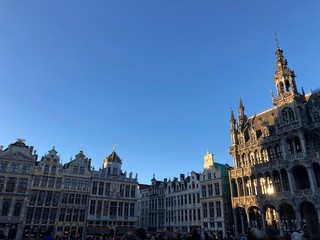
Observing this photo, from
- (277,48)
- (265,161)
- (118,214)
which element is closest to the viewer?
(265,161)

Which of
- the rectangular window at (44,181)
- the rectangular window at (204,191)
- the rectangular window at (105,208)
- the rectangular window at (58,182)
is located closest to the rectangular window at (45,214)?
the rectangular window at (44,181)

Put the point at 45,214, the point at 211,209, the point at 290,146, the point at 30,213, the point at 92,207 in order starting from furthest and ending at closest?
the point at 92,207
the point at 211,209
the point at 45,214
the point at 30,213
the point at 290,146

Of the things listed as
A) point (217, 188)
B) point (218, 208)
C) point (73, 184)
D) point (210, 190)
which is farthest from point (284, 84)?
point (73, 184)

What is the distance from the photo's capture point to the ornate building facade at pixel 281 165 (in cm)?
3241

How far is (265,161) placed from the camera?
38969mm

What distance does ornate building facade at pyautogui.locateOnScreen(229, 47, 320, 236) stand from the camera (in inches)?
1276

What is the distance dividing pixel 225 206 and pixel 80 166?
29.3 meters

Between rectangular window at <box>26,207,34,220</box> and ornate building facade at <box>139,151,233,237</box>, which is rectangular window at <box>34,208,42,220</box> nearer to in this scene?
rectangular window at <box>26,207,34,220</box>

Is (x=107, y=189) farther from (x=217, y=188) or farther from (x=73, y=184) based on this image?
(x=217, y=188)

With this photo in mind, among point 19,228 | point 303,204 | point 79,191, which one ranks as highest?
point 79,191

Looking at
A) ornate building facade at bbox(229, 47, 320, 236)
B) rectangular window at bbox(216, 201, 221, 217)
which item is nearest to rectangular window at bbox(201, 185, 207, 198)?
rectangular window at bbox(216, 201, 221, 217)

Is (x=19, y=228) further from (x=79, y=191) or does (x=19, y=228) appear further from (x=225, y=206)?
(x=225, y=206)

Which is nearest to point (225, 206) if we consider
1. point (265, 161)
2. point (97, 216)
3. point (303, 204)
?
point (265, 161)

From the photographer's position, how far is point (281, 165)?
35.3 meters
